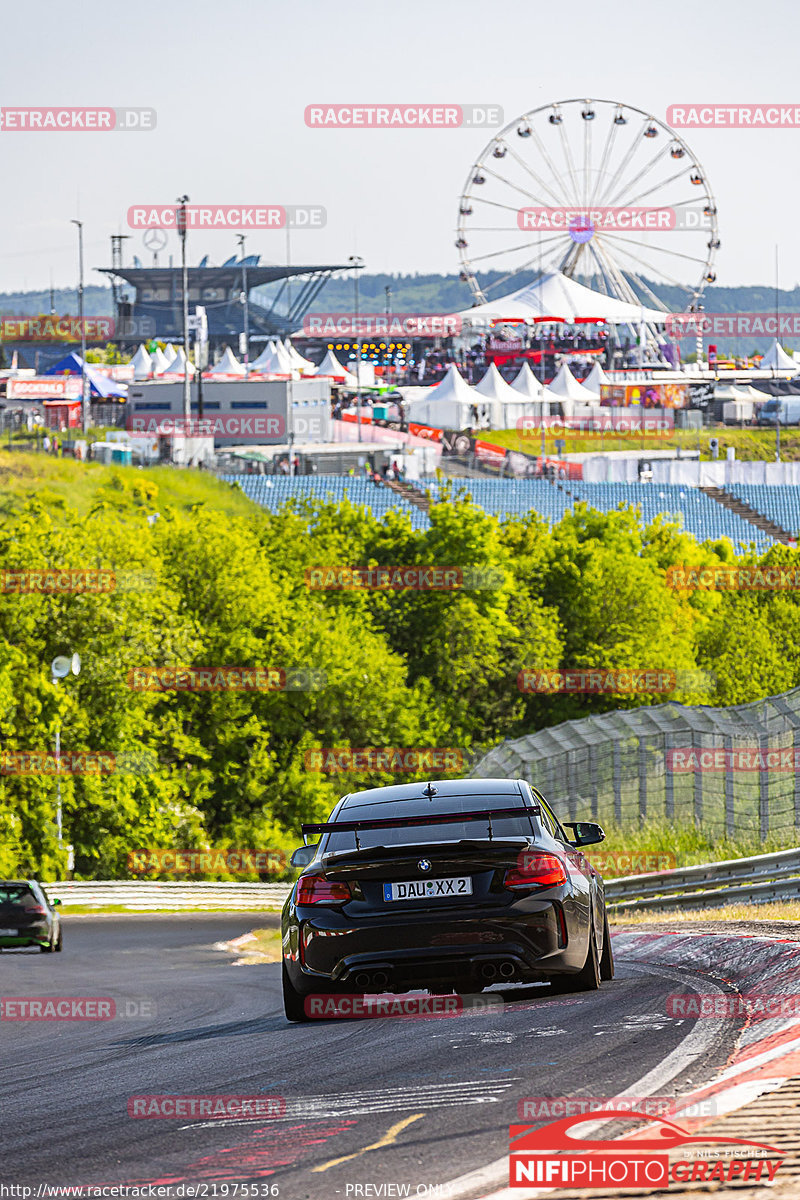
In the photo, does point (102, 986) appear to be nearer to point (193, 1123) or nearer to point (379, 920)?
point (379, 920)

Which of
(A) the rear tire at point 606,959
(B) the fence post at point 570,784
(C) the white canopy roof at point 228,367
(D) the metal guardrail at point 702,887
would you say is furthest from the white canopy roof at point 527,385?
(A) the rear tire at point 606,959

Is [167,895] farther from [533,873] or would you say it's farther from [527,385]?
[527,385]

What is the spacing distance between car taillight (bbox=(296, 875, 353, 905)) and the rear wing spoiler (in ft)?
0.87

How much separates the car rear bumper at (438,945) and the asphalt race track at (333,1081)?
1.14 ft

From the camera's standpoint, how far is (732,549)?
7912 centimetres

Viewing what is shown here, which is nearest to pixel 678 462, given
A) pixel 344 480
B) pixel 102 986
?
pixel 344 480

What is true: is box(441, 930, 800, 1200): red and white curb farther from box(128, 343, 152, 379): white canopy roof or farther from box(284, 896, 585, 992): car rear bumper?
box(128, 343, 152, 379): white canopy roof

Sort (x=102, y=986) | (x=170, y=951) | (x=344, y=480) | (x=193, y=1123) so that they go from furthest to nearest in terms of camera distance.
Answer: (x=344, y=480), (x=170, y=951), (x=102, y=986), (x=193, y=1123)

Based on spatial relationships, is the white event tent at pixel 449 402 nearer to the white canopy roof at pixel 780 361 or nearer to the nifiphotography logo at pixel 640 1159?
the white canopy roof at pixel 780 361

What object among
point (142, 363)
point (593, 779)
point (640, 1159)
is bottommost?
point (593, 779)

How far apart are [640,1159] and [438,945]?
3.19 m

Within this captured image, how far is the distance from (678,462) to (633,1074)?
281ft

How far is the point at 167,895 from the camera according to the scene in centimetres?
3497

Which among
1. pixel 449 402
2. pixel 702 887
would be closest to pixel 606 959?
pixel 702 887
